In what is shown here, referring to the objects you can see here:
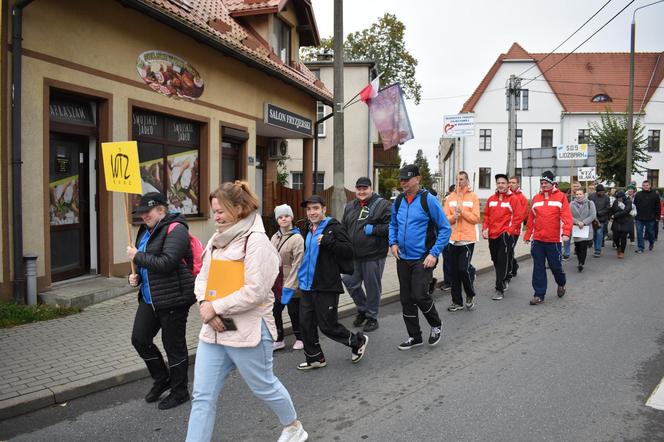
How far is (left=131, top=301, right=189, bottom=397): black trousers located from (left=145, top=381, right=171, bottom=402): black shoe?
0.11m

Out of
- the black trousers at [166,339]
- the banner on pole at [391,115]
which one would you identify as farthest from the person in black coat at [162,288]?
the banner on pole at [391,115]

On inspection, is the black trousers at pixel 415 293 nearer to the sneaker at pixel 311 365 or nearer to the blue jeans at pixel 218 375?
the sneaker at pixel 311 365

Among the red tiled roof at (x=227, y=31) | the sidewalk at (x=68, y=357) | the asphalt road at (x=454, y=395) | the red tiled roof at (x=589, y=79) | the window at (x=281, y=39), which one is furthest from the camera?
the red tiled roof at (x=589, y=79)

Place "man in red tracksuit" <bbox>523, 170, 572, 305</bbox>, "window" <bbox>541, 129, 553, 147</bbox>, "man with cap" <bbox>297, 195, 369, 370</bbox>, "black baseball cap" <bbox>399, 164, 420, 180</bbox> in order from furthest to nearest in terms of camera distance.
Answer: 1. "window" <bbox>541, 129, 553, 147</bbox>
2. "man in red tracksuit" <bbox>523, 170, 572, 305</bbox>
3. "black baseball cap" <bbox>399, 164, 420, 180</bbox>
4. "man with cap" <bbox>297, 195, 369, 370</bbox>

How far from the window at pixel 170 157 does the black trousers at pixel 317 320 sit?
15.8 ft

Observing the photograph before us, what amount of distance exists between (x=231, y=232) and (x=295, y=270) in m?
2.22

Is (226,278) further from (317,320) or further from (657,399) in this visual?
(657,399)

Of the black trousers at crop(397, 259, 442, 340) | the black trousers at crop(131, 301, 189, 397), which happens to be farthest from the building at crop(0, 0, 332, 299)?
the black trousers at crop(397, 259, 442, 340)

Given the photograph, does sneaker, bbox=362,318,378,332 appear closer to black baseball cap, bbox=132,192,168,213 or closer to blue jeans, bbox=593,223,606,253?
black baseball cap, bbox=132,192,168,213

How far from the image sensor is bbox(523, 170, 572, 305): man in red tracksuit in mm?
7934

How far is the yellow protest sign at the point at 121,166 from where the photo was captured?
4309 millimetres

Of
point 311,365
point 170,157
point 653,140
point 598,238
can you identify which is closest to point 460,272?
point 311,365

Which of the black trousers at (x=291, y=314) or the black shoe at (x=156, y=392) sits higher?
the black trousers at (x=291, y=314)

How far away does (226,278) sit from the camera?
3.10m
